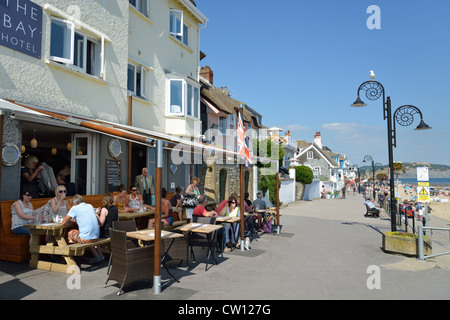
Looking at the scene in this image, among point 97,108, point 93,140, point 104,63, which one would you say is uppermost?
point 104,63

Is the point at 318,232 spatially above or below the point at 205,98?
below

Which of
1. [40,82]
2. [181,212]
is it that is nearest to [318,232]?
[181,212]

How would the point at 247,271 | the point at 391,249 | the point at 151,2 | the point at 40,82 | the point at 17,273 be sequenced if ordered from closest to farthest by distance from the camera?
1. the point at 17,273
2. the point at 247,271
3. the point at 40,82
4. the point at 391,249
5. the point at 151,2

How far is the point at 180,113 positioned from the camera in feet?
44.3

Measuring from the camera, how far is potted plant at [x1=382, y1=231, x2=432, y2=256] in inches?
344

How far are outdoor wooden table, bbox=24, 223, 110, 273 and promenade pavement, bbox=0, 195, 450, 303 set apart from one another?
0.17 m

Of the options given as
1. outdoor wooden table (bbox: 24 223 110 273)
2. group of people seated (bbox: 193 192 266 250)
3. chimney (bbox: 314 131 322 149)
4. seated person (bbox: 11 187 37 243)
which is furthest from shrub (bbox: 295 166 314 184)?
chimney (bbox: 314 131 322 149)

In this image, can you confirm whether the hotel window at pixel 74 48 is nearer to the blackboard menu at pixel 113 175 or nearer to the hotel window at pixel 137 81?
the hotel window at pixel 137 81

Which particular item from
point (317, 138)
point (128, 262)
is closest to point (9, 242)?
point (128, 262)

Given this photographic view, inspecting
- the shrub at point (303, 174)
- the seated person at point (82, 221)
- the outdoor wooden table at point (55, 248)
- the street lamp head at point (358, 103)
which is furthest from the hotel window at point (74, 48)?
the shrub at point (303, 174)

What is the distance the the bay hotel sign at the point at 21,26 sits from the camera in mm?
7051

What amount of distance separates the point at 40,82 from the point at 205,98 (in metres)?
10.8

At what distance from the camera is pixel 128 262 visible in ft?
17.0
